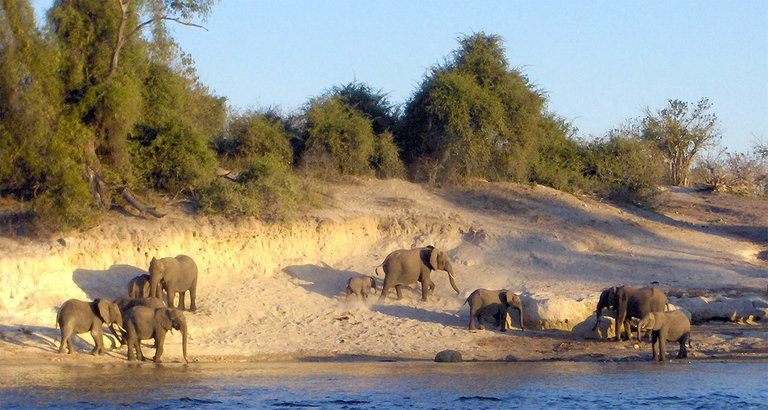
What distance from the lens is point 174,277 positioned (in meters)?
21.9

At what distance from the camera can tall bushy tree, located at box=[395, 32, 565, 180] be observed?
30.5 m

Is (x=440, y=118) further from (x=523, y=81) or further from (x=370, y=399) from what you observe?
(x=370, y=399)

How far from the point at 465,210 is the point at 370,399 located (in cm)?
1263

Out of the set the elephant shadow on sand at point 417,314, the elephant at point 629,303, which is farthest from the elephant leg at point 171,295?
the elephant at point 629,303

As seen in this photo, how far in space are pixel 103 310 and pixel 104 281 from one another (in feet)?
9.04

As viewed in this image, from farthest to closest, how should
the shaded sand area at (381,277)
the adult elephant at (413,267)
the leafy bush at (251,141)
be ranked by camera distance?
the leafy bush at (251,141) → the adult elephant at (413,267) → the shaded sand area at (381,277)

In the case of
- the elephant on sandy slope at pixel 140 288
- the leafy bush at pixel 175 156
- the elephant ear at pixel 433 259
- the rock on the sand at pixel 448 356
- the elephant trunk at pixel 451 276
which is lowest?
the rock on the sand at pixel 448 356

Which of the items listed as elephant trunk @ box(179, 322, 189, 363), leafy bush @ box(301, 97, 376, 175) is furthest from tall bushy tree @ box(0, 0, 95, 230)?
leafy bush @ box(301, 97, 376, 175)

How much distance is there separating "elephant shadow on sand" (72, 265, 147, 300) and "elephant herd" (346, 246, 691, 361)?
15.2 ft

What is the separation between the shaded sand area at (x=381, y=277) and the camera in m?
20.8

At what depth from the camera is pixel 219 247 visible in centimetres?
2412

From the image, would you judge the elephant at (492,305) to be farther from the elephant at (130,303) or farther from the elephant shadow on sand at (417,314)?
the elephant at (130,303)

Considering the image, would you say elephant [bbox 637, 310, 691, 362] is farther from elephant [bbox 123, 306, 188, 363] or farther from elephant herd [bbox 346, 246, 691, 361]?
elephant [bbox 123, 306, 188, 363]

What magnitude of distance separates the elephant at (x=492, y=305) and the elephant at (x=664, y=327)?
9.12 feet
